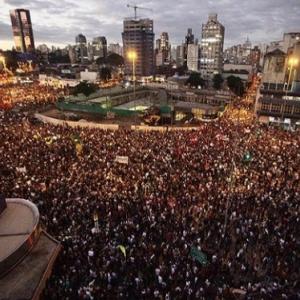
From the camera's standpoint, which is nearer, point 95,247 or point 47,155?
point 95,247

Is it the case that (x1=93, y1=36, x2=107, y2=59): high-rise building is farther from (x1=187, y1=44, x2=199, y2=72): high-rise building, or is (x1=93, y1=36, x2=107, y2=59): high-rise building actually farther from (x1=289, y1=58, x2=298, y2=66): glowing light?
(x1=289, y1=58, x2=298, y2=66): glowing light

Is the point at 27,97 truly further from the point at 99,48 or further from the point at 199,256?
the point at 99,48

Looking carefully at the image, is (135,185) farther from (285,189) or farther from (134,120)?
(134,120)

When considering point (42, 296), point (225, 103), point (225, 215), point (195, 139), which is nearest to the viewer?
point (42, 296)

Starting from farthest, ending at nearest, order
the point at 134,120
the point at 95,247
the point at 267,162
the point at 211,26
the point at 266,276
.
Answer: the point at 211,26 → the point at 134,120 → the point at 267,162 → the point at 95,247 → the point at 266,276

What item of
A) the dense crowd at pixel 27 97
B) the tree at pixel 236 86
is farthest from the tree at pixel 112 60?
the tree at pixel 236 86

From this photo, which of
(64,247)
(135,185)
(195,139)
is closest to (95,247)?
(64,247)

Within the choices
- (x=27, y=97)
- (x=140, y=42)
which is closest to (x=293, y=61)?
(x=27, y=97)

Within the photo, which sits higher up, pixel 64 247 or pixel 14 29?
pixel 14 29
